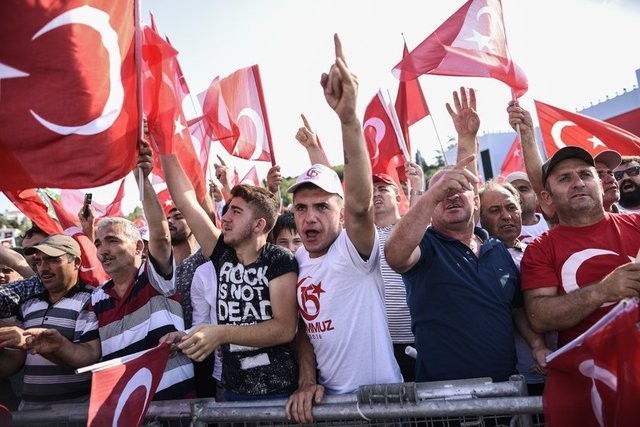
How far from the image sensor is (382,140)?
6793mm

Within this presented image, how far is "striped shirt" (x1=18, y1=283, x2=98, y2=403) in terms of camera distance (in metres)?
3.55

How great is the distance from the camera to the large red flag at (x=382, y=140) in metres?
6.75

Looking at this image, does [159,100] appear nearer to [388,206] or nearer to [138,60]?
[138,60]

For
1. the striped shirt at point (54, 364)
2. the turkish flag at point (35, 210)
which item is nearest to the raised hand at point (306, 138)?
the striped shirt at point (54, 364)

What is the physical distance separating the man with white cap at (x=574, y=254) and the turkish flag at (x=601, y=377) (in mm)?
500

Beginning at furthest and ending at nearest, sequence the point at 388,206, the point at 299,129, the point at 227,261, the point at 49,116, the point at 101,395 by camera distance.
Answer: the point at 388,206 → the point at 299,129 → the point at 227,261 → the point at 49,116 → the point at 101,395

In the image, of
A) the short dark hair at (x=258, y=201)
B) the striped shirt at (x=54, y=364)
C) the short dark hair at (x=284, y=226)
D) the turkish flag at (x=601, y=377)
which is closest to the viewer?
the turkish flag at (x=601, y=377)

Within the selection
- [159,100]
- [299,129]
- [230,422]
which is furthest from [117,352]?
[299,129]

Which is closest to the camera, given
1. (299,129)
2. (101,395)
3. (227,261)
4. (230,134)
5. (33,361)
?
(101,395)

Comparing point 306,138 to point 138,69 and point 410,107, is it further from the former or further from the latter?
point 410,107

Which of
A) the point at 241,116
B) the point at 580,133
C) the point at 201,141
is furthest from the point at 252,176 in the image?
the point at 580,133

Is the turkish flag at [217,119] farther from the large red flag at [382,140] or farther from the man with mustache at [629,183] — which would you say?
the man with mustache at [629,183]

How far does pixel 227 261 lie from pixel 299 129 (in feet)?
5.16

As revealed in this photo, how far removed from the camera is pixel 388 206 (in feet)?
15.3
